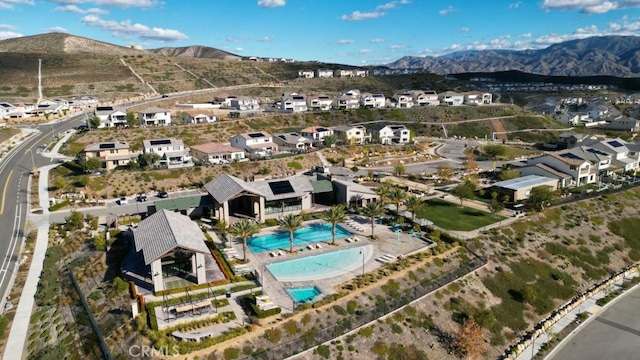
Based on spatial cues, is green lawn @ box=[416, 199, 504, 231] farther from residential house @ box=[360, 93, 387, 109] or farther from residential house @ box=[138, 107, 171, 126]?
residential house @ box=[360, 93, 387, 109]

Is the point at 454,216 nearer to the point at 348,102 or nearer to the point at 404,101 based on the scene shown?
the point at 348,102

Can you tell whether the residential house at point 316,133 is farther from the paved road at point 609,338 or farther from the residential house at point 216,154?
the paved road at point 609,338

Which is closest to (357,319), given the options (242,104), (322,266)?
(322,266)

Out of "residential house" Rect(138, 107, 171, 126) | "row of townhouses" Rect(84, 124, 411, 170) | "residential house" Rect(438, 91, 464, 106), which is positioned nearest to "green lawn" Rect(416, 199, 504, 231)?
"row of townhouses" Rect(84, 124, 411, 170)

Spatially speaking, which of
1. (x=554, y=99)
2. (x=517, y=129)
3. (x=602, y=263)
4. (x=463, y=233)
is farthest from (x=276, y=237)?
(x=554, y=99)

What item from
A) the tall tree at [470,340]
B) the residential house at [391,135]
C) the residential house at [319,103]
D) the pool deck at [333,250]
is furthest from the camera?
the residential house at [319,103]

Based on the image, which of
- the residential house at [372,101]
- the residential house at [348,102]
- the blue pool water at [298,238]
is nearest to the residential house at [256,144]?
the blue pool water at [298,238]

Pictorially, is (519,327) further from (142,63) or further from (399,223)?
(142,63)
